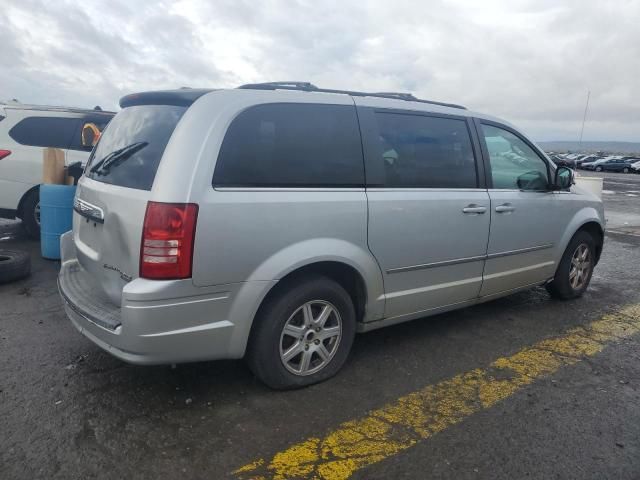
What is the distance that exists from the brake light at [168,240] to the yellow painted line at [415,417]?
1014 mm

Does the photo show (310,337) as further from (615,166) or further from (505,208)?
(615,166)

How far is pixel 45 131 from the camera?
21.5 feet

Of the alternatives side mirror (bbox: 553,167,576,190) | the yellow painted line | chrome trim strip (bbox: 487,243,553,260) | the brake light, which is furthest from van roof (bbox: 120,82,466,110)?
the yellow painted line

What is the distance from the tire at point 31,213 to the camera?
652 centimetres

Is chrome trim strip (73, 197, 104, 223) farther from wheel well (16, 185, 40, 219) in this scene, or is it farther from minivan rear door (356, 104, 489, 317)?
wheel well (16, 185, 40, 219)

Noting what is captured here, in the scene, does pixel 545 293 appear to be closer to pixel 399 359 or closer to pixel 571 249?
pixel 571 249

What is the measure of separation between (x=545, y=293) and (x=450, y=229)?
2.33m

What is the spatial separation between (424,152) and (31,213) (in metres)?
5.48

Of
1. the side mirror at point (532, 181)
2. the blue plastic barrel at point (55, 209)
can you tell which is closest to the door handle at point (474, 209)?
the side mirror at point (532, 181)

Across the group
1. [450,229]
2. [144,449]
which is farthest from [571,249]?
[144,449]

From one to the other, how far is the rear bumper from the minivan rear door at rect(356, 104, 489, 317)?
102 cm

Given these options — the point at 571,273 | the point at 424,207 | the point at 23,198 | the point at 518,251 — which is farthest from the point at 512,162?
the point at 23,198

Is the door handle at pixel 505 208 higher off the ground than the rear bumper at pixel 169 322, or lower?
higher

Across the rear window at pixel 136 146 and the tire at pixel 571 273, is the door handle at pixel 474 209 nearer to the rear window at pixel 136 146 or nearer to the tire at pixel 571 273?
the tire at pixel 571 273
